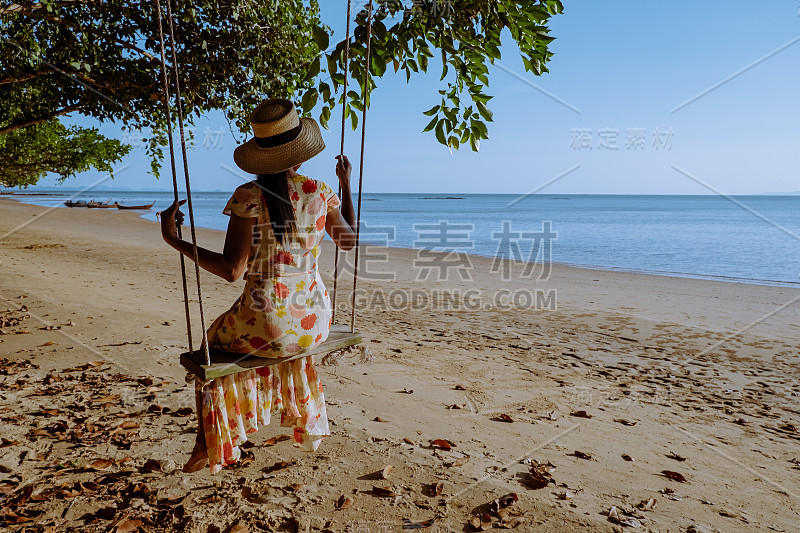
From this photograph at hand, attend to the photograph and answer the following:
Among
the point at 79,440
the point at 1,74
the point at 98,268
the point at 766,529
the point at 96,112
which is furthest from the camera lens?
the point at 98,268

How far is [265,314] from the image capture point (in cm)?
237

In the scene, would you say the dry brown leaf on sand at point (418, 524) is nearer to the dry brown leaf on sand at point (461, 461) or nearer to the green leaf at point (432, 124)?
the dry brown leaf on sand at point (461, 461)

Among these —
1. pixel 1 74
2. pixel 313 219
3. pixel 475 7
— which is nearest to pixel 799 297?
pixel 475 7

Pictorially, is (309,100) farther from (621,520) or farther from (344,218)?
(621,520)

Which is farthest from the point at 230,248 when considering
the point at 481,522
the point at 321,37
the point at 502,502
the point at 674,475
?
the point at 674,475

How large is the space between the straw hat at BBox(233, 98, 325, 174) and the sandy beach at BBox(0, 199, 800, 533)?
1649 mm

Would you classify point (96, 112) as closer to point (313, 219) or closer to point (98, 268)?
point (313, 219)

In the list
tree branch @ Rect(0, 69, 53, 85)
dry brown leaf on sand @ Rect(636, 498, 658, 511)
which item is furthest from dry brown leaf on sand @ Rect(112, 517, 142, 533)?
tree branch @ Rect(0, 69, 53, 85)

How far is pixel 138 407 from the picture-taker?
372 centimetres

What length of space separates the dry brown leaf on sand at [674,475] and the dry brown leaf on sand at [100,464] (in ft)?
10.5

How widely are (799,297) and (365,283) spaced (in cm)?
906

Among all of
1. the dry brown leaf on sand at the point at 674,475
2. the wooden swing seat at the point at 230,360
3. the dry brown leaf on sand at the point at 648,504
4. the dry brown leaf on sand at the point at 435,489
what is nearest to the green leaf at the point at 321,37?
the wooden swing seat at the point at 230,360

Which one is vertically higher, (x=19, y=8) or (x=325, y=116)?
(x=19, y=8)

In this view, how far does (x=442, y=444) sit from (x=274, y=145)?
214 centimetres
